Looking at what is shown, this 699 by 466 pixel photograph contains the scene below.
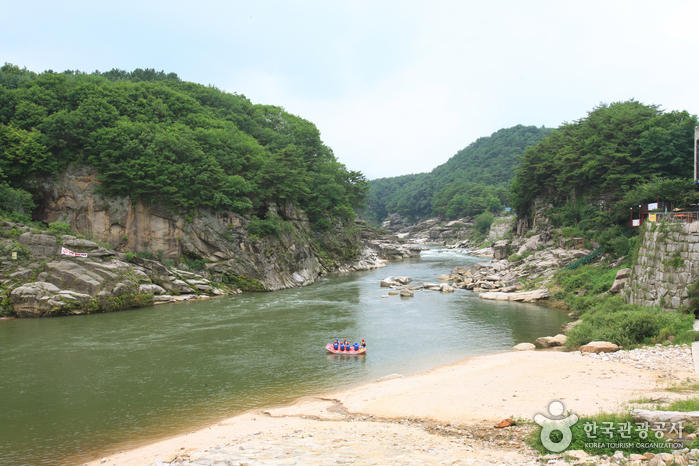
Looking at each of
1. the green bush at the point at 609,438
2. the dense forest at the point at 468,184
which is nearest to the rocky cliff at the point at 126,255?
the green bush at the point at 609,438

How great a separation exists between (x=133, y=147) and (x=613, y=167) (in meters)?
45.9

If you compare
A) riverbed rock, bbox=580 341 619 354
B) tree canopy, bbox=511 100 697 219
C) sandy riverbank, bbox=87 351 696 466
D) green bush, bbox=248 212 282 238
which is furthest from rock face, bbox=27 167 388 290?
tree canopy, bbox=511 100 697 219

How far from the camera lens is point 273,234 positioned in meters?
46.9

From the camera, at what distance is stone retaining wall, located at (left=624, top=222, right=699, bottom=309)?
1936 cm

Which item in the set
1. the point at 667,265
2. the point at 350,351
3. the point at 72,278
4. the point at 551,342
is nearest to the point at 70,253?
the point at 72,278

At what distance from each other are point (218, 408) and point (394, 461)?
891 cm

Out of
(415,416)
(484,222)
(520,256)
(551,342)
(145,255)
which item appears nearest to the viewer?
(415,416)

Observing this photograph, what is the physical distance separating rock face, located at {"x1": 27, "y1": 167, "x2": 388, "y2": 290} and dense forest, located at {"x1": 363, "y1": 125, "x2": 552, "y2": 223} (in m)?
82.4

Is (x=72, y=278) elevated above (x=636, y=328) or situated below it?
above

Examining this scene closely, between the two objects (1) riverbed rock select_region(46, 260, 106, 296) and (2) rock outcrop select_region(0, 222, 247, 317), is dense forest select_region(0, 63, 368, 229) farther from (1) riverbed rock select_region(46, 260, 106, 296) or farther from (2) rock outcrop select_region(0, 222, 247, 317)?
(1) riverbed rock select_region(46, 260, 106, 296)

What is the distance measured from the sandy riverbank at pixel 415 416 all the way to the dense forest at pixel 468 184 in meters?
103

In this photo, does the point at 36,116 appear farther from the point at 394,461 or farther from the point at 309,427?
the point at 394,461

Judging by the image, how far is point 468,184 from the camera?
425 ft

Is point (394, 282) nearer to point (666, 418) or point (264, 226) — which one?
point (264, 226)
